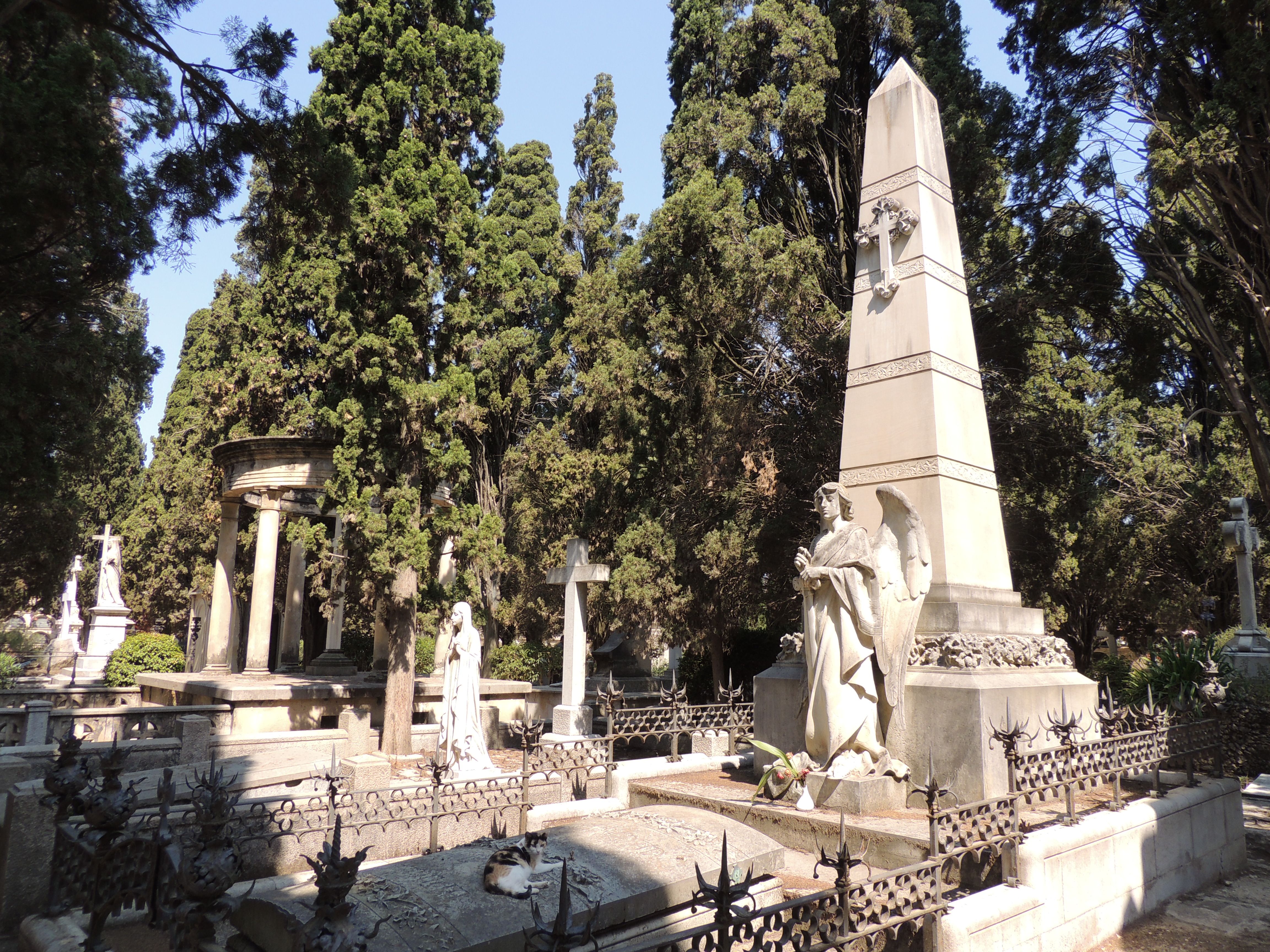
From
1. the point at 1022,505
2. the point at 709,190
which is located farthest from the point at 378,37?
the point at 1022,505

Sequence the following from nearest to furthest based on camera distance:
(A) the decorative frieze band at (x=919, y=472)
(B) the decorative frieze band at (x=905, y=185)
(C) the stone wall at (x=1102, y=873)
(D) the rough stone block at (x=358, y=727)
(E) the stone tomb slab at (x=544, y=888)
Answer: (E) the stone tomb slab at (x=544, y=888) → (C) the stone wall at (x=1102, y=873) → (A) the decorative frieze band at (x=919, y=472) → (B) the decorative frieze band at (x=905, y=185) → (D) the rough stone block at (x=358, y=727)

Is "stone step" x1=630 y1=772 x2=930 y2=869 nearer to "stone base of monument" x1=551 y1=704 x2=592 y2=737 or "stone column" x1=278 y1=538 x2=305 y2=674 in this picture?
"stone base of monument" x1=551 y1=704 x2=592 y2=737

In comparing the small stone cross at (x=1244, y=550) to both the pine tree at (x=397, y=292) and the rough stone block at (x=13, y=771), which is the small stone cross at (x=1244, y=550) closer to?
the pine tree at (x=397, y=292)

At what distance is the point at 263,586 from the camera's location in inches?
699

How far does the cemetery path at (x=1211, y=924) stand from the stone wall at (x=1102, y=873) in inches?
2.9

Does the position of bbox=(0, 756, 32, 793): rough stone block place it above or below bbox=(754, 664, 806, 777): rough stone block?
below

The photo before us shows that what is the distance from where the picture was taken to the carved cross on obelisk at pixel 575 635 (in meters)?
13.3

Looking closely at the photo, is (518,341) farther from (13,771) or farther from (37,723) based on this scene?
(13,771)

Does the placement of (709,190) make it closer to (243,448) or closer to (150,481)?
(243,448)

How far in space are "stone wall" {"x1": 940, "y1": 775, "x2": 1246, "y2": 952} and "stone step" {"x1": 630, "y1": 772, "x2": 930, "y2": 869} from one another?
0.47 metres

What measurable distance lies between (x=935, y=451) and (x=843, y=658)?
227 centimetres

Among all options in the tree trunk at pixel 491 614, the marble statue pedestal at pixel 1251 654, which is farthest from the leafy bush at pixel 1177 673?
the tree trunk at pixel 491 614

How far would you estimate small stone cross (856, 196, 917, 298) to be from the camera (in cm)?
818

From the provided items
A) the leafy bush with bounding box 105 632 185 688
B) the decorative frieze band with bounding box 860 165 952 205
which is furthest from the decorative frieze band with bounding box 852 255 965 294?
the leafy bush with bounding box 105 632 185 688
